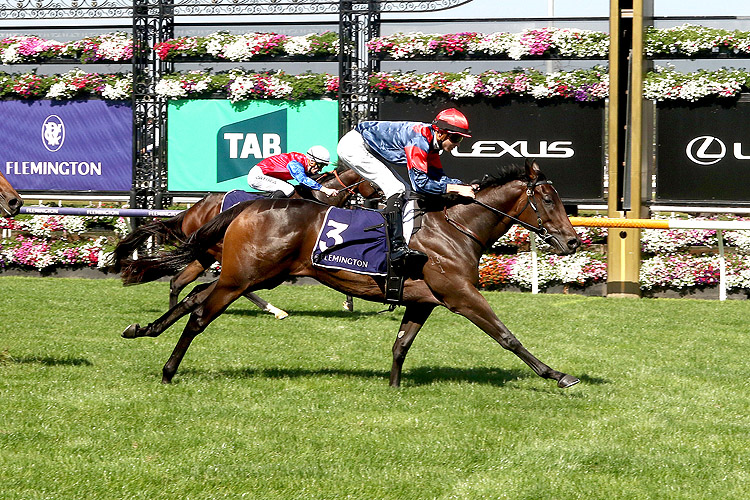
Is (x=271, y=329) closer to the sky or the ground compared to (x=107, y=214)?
closer to the ground

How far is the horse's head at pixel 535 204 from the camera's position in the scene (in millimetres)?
7066

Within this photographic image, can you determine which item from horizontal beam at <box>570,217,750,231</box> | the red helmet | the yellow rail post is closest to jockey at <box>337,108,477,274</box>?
the red helmet

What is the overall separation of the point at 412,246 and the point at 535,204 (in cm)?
94

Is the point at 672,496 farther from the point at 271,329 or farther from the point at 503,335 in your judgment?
the point at 271,329

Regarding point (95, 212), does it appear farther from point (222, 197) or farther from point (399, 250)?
point (399, 250)

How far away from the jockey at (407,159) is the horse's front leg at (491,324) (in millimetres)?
363

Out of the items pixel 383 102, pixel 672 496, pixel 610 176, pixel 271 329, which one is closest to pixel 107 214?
pixel 383 102

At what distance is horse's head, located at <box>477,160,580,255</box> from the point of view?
23.2 ft

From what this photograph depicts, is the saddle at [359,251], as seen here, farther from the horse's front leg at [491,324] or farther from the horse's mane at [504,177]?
the horse's mane at [504,177]

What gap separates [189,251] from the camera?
7305 mm

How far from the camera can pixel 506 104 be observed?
1459 centimetres

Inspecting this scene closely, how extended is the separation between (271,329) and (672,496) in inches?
231

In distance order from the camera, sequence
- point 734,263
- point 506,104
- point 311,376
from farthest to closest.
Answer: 1. point 506,104
2. point 734,263
3. point 311,376

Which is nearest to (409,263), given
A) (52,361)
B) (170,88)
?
(52,361)
